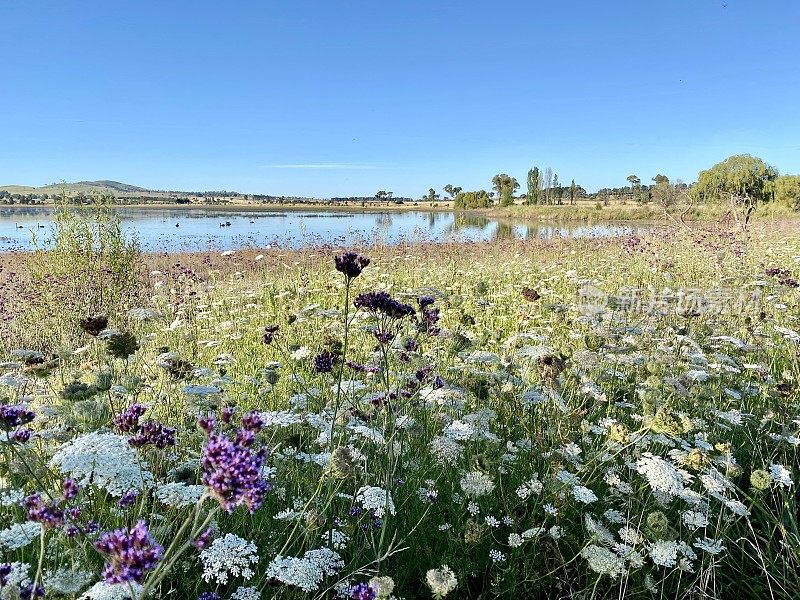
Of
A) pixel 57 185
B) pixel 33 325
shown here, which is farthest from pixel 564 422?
pixel 57 185

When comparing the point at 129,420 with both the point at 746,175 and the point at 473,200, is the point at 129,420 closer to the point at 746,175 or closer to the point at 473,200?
the point at 746,175

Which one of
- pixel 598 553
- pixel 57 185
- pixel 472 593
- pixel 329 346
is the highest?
pixel 57 185

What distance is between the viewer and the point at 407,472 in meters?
3.00

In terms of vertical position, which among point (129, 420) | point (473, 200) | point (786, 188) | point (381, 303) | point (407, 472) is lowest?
point (407, 472)

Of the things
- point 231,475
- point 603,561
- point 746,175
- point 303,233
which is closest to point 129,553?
point 231,475

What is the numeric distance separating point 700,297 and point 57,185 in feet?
35.2

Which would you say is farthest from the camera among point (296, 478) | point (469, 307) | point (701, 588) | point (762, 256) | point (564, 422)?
point (762, 256)

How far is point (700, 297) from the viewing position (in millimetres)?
6836

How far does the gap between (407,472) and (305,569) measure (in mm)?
1422

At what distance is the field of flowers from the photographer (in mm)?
1605

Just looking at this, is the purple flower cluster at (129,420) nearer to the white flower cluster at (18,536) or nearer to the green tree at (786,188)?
the white flower cluster at (18,536)

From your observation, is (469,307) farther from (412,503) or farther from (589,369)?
(412,503)

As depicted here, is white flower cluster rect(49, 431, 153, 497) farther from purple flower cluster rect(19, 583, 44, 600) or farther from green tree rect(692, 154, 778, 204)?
green tree rect(692, 154, 778, 204)

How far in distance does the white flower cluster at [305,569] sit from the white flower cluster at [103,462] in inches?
21.7
